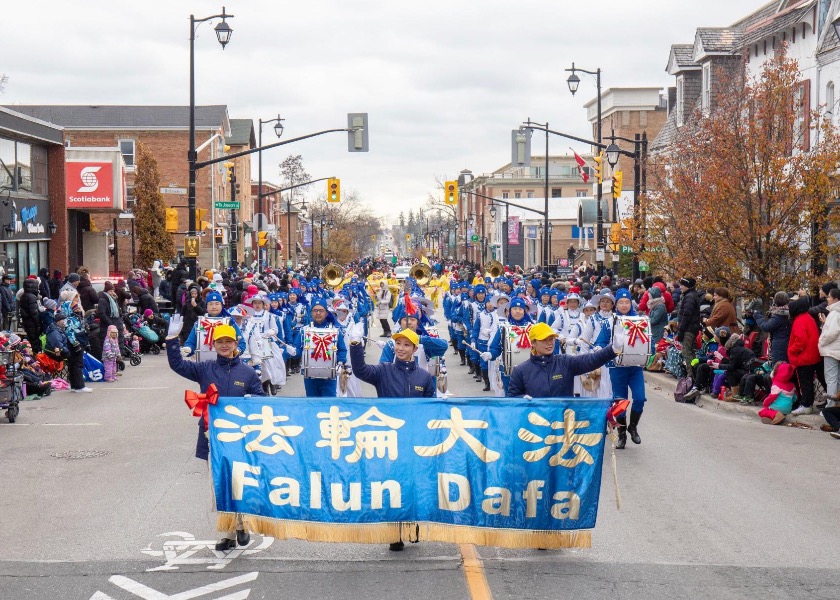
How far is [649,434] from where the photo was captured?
13891 mm

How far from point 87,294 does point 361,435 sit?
1600 cm

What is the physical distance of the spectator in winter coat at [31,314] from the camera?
19.1 metres

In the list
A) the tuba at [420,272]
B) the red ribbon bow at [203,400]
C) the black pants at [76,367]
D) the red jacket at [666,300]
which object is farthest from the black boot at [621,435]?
the tuba at [420,272]

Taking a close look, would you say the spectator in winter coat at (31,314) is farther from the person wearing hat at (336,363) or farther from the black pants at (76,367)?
the person wearing hat at (336,363)

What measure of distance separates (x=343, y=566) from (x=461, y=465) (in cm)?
108

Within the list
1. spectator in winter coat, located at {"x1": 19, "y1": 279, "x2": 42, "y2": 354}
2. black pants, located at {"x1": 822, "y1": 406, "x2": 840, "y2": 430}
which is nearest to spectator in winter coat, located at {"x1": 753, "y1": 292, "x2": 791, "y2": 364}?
black pants, located at {"x1": 822, "y1": 406, "x2": 840, "y2": 430}

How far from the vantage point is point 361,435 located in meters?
7.73

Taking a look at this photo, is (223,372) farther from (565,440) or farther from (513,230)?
(513,230)

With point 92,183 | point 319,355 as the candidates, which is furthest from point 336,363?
point 92,183

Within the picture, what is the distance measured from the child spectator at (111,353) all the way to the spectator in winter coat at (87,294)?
2373 millimetres

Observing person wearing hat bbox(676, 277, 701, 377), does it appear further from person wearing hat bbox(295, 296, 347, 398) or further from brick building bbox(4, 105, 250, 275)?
brick building bbox(4, 105, 250, 275)

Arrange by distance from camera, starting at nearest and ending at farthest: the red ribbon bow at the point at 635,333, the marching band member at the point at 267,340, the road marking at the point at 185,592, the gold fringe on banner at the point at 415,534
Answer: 1. the road marking at the point at 185,592
2. the gold fringe on banner at the point at 415,534
3. the red ribbon bow at the point at 635,333
4. the marching band member at the point at 267,340

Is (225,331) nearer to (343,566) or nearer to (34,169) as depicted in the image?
(343,566)

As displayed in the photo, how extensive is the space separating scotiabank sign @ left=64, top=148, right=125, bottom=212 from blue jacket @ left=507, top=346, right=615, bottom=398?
99.1 feet
